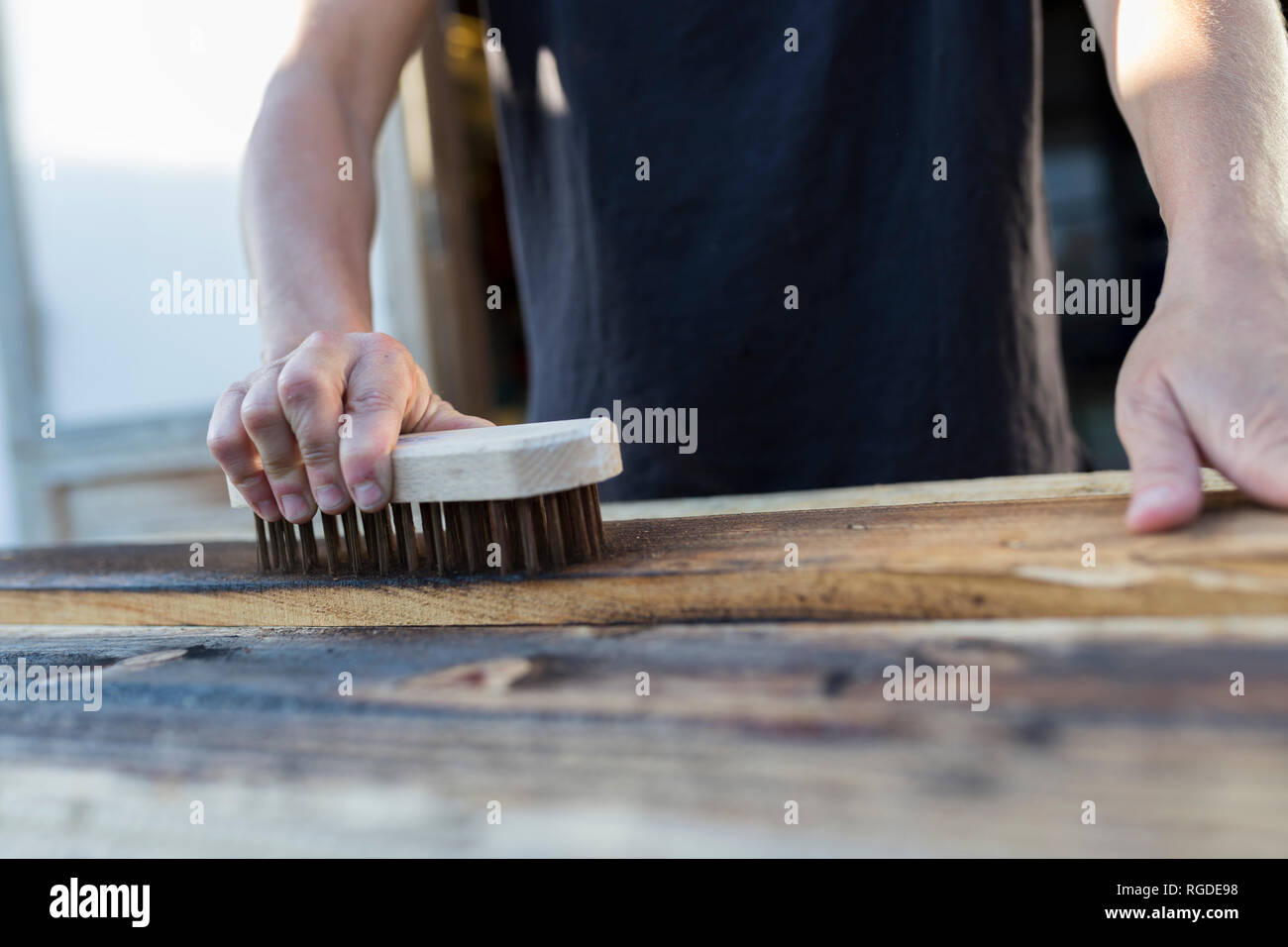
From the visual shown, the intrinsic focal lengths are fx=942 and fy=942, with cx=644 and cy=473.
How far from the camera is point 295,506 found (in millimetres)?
942

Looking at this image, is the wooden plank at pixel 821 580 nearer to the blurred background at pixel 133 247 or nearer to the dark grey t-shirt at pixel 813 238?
the dark grey t-shirt at pixel 813 238

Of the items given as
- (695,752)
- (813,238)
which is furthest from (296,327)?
(695,752)

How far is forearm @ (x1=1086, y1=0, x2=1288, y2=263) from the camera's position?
2.67 ft

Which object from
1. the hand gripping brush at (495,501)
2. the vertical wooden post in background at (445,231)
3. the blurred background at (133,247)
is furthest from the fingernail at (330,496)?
the vertical wooden post in background at (445,231)

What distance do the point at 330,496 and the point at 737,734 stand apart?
1.80ft

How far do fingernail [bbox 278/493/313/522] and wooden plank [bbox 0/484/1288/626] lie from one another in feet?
0.21

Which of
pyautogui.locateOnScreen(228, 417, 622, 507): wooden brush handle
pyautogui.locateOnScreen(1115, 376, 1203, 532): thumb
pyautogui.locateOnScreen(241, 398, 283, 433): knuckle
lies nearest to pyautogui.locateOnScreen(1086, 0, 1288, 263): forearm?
pyautogui.locateOnScreen(1115, 376, 1203, 532): thumb

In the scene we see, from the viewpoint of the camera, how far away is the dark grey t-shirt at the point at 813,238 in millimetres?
1423

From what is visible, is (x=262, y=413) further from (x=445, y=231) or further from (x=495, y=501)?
(x=445, y=231)

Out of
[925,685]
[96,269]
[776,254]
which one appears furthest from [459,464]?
[96,269]

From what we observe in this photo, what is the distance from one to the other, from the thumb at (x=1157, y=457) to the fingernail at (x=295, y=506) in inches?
29.1

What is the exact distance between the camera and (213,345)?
3.14 m

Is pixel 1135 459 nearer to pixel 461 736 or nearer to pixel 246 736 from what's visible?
pixel 461 736

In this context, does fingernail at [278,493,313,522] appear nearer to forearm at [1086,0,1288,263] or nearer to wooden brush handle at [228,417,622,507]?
wooden brush handle at [228,417,622,507]
